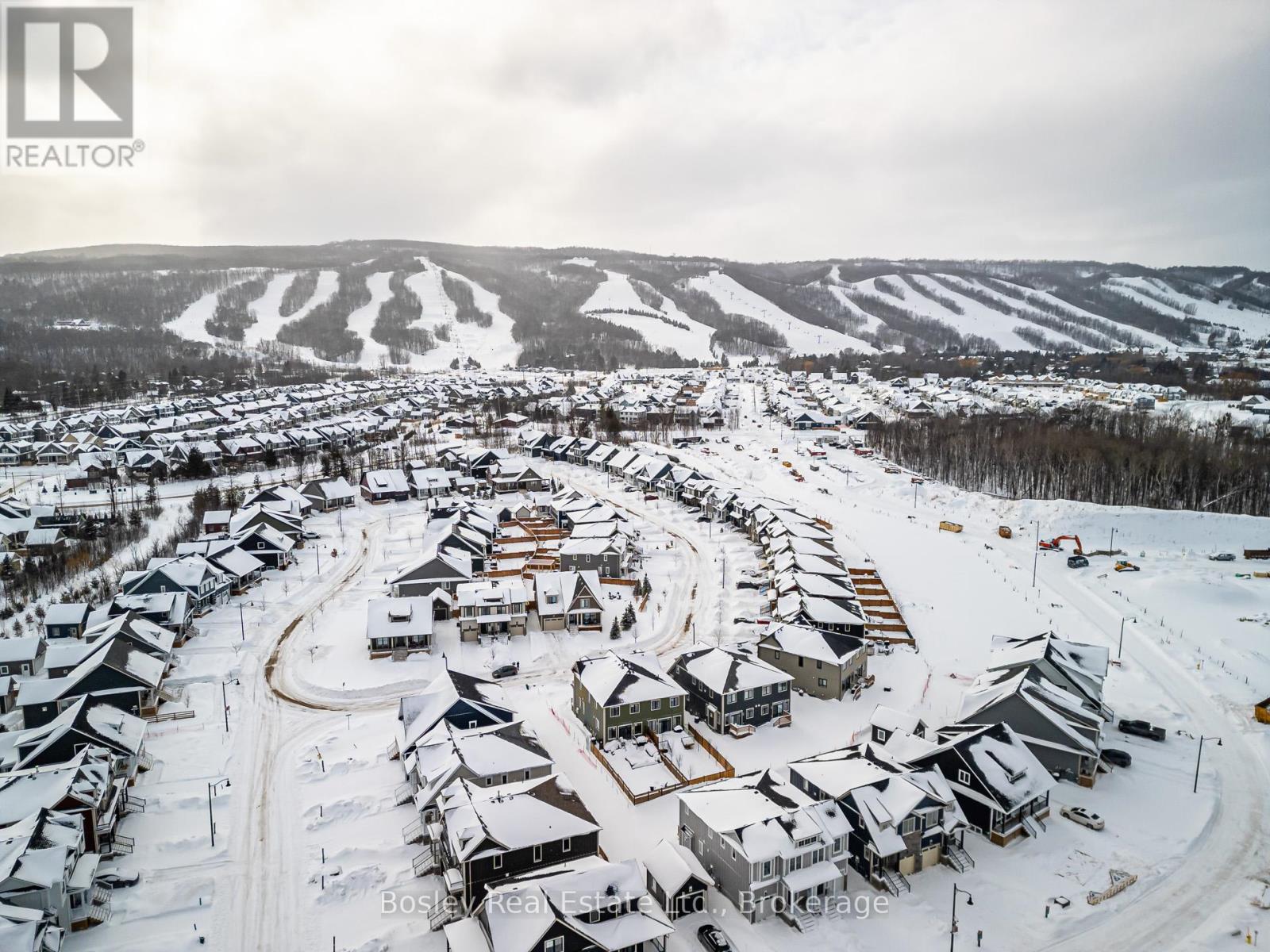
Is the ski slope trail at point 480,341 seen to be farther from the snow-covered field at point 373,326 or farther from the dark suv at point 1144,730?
the dark suv at point 1144,730

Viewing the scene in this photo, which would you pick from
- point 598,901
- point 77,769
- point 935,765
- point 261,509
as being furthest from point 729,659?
point 261,509

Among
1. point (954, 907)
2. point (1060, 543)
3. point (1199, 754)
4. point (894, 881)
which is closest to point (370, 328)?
point (1060, 543)

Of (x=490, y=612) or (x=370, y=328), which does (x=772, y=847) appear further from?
(x=370, y=328)

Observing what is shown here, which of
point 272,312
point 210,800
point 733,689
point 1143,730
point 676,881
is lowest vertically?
point 210,800

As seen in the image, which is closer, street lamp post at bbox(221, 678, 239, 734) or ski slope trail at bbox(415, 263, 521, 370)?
street lamp post at bbox(221, 678, 239, 734)

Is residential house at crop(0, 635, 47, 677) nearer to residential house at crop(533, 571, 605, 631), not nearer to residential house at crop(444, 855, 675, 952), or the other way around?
residential house at crop(533, 571, 605, 631)

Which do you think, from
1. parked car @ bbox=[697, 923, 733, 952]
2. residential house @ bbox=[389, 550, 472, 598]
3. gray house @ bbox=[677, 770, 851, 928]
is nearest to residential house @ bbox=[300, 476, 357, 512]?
residential house @ bbox=[389, 550, 472, 598]
